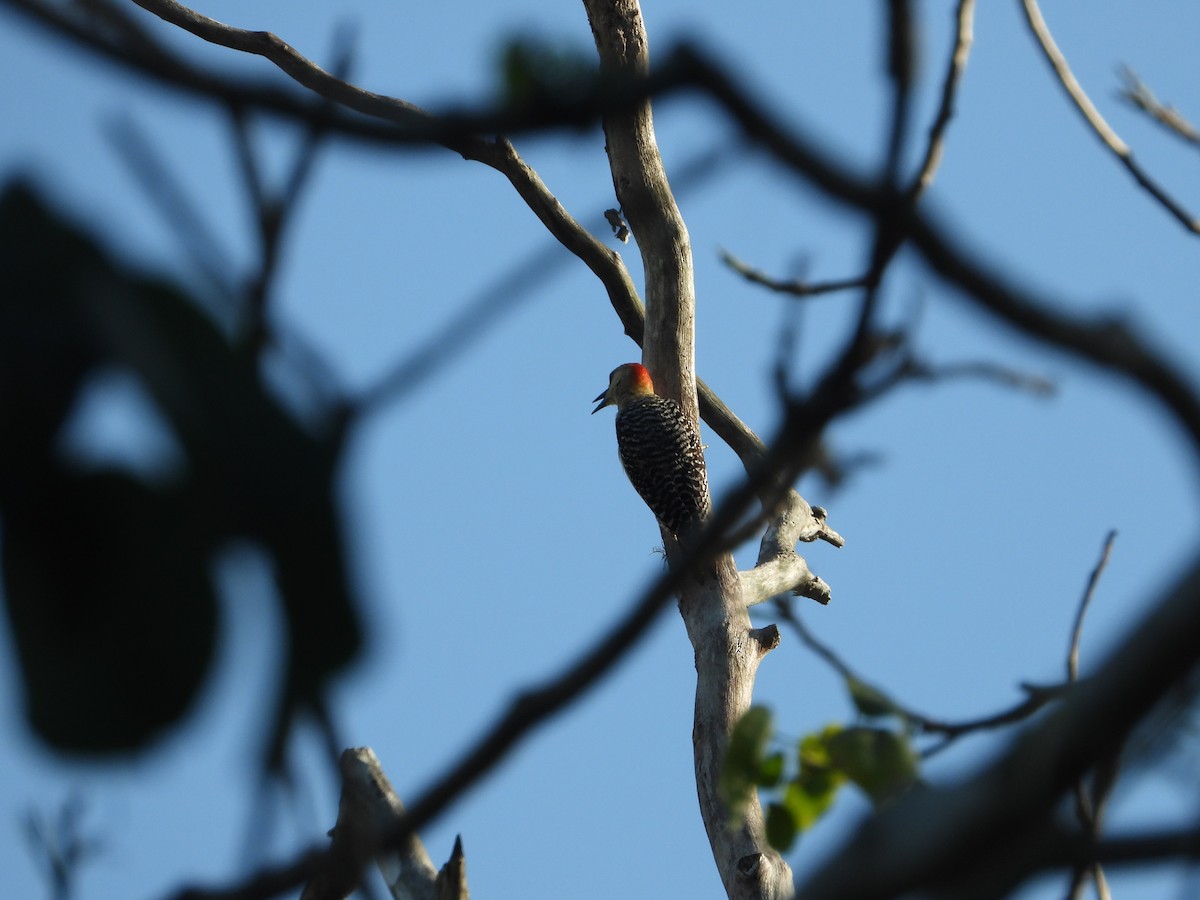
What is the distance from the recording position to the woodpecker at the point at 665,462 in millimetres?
6836

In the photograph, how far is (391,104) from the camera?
5.45 metres

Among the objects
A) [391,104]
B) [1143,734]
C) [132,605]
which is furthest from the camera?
[391,104]

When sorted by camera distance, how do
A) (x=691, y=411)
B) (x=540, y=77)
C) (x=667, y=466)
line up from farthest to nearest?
(x=667, y=466), (x=691, y=411), (x=540, y=77)

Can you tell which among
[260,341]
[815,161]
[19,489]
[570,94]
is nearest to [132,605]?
[19,489]

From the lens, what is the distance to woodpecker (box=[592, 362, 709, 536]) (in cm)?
684

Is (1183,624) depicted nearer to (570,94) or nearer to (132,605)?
(570,94)

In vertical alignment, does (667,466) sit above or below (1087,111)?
above

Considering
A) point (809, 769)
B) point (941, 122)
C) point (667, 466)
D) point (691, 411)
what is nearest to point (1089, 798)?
point (809, 769)

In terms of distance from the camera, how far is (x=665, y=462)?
7.12m

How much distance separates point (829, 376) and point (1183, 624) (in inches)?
15.1

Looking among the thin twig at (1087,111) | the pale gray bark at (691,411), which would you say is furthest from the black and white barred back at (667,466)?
the thin twig at (1087,111)

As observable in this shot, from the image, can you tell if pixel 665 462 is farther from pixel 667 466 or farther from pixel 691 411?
pixel 691 411

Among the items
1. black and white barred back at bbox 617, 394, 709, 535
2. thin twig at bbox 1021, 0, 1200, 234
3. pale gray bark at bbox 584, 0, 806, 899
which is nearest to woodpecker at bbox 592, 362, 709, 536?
black and white barred back at bbox 617, 394, 709, 535

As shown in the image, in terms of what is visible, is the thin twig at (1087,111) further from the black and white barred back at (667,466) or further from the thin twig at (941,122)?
the black and white barred back at (667,466)
